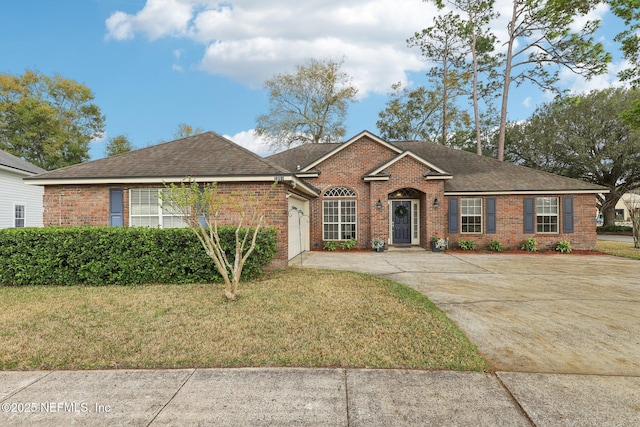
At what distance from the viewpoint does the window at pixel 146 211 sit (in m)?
9.59

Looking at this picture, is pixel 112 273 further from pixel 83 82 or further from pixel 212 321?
pixel 83 82

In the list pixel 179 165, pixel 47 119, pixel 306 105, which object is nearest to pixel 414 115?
pixel 306 105

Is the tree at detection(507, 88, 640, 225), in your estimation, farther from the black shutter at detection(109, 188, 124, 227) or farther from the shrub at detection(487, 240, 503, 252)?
the black shutter at detection(109, 188, 124, 227)

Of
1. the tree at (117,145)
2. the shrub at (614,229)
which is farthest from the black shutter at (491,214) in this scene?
the tree at (117,145)

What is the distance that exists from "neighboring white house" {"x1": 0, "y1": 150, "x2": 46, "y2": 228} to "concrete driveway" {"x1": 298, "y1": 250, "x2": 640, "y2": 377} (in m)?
15.4

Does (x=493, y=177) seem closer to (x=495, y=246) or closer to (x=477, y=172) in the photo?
(x=477, y=172)

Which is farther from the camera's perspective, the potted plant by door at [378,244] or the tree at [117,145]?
the tree at [117,145]

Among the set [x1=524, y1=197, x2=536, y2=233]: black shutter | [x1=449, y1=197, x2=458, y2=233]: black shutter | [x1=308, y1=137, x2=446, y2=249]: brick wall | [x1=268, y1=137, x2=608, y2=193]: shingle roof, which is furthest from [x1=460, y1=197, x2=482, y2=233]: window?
[x1=524, y1=197, x2=536, y2=233]: black shutter

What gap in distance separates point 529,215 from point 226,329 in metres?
14.7

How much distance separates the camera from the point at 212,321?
455 cm

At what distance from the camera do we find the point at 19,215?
51.8 ft

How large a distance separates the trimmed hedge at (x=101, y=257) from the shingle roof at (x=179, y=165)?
2.72 metres

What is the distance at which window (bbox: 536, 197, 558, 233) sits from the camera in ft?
45.8

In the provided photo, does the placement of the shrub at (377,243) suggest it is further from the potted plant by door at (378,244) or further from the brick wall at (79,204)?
the brick wall at (79,204)
